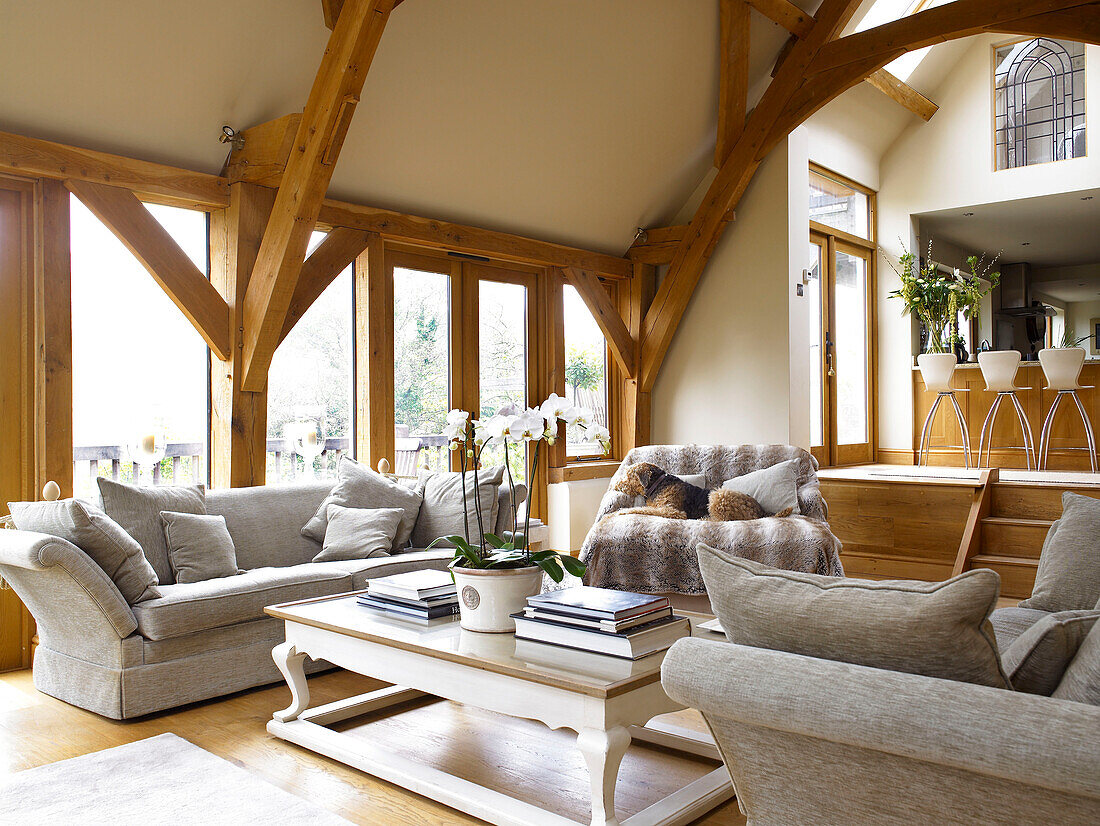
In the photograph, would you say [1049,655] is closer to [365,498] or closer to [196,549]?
[196,549]

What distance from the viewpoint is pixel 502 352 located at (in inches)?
249

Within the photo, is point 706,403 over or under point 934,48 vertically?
under

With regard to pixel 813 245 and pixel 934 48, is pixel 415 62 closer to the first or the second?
pixel 813 245

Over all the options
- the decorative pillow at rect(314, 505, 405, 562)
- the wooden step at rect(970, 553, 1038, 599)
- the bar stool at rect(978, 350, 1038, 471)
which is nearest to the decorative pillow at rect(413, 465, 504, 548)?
the decorative pillow at rect(314, 505, 405, 562)

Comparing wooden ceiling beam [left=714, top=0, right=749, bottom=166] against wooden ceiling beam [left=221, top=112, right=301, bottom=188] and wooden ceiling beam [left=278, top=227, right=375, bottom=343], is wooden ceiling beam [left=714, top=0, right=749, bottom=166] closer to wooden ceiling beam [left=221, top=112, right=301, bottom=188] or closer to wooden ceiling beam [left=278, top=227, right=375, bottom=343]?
wooden ceiling beam [left=278, top=227, right=375, bottom=343]

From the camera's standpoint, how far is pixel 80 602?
314 centimetres

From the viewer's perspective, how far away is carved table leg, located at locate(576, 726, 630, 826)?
2.04m

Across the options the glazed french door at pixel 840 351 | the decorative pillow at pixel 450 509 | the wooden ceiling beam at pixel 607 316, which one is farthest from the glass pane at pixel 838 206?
the decorative pillow at pixel 450 509

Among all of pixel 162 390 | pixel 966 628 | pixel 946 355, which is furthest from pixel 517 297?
pixel 966 628

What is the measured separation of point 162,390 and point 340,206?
1.43 m

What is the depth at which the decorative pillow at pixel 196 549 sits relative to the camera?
360 centimetres

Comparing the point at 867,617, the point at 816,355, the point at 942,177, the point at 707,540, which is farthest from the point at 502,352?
the point at 867,617

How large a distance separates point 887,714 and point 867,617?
17 cm

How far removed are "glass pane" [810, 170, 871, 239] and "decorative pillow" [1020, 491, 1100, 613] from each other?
17.5ft
